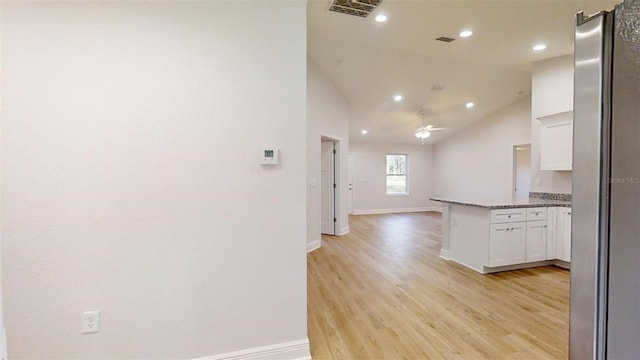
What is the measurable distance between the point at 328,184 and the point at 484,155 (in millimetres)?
4614

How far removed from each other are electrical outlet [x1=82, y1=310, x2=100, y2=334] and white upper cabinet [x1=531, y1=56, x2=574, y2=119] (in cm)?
535

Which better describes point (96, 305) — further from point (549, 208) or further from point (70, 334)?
point (549, 208)

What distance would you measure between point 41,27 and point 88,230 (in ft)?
3.62

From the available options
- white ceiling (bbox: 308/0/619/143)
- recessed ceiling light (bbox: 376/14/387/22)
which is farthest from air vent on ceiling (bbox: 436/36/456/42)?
recessed ceiling light (bbox: 376/14/387/22)

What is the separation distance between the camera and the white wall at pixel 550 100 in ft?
14.0

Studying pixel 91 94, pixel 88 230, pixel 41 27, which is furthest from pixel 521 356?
pixel 41 27

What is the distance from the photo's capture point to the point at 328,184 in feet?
20.7

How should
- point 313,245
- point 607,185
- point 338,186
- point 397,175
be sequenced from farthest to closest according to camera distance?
point 397,175, point 338,186, point 313,245, point 607,185

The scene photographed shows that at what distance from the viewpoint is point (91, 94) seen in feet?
5.65

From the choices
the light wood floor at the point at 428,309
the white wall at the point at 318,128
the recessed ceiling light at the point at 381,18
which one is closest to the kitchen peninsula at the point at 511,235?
the light wood floor at the point at 428,309

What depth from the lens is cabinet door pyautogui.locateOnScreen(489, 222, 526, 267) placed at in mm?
3793

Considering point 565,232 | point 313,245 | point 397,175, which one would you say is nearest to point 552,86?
point 565,232

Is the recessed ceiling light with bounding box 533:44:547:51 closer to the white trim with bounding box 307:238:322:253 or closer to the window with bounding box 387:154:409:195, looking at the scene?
the white trim with bounding box 307:238:322:253

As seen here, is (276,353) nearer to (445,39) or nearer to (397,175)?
(445,39)
